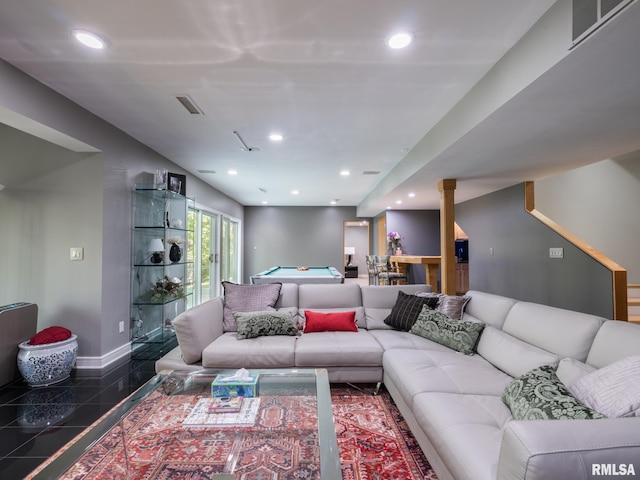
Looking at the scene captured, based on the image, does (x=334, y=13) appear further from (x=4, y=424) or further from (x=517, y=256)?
(x=517, y=256)

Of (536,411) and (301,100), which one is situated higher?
(301,100)

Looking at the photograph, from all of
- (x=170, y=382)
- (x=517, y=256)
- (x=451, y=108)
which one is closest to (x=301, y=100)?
(x=451, y=108)

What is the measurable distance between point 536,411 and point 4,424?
3.39 metres

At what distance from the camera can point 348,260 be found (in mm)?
14047

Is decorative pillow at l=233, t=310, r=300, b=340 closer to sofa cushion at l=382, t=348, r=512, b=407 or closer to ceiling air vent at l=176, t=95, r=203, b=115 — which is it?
sofa cushion at l=382, t=348, r=512, b=407

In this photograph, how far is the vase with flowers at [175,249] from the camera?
433 cm

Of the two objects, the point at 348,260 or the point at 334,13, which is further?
the point at 348,260

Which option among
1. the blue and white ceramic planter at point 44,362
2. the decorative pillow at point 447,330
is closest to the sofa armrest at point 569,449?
the decorative pillow at point 447,330

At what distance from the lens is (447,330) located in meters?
2.73

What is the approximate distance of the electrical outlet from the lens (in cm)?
443

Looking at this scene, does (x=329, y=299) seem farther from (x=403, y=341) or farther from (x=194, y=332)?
(x=194, y=332)

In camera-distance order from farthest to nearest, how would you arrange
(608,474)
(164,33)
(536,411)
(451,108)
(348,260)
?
1. (348,260)
2. (451,108)
3. (164,33)
4. (536,411)
5. (608,474)

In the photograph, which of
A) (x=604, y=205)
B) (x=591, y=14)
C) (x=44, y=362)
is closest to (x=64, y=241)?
(x=44, y=362)

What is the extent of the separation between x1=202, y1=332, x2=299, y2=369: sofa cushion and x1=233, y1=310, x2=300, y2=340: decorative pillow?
0.15 meters
